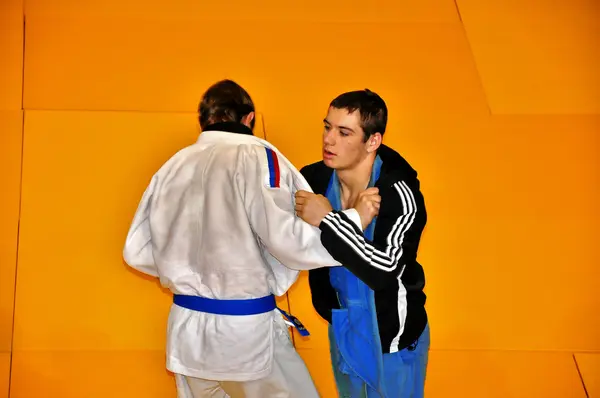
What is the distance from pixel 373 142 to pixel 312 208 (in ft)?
1.24

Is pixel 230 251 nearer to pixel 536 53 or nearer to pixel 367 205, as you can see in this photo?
pixel 367 205

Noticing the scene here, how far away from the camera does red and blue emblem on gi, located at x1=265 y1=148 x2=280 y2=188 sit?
2486 millimetres

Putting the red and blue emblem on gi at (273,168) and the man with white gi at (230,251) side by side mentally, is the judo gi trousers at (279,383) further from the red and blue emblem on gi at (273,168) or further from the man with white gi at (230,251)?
the red and blue emblem on gi at (273,168)

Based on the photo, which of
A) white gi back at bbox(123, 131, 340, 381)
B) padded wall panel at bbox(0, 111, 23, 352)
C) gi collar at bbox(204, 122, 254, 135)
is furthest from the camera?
padded wall panel at bbox(0, 111, 23, 352)

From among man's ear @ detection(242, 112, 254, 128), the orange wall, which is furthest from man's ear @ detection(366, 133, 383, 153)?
the orange wall

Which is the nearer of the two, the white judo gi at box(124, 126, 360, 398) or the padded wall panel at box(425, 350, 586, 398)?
the white judo gi at box(124, 126, 360, 398)

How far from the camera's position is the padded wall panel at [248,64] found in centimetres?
418

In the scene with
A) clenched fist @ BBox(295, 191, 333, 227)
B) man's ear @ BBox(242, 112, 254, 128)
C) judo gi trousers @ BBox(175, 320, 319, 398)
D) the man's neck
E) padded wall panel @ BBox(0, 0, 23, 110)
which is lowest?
judo gi trousers @ BBox(175, 320, 319, 398)

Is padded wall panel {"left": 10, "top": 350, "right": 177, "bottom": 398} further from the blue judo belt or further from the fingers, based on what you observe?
the fingers

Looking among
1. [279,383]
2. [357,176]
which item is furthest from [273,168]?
[279,383]

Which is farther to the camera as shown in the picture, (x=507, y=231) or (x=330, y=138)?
(x=507, y=231)

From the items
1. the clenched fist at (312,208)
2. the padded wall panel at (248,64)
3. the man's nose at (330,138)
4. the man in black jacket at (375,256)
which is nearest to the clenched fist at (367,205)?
the man in black jacket at (375,256)

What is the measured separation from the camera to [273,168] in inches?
98.9

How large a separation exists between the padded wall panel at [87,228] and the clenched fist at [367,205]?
152 cm
